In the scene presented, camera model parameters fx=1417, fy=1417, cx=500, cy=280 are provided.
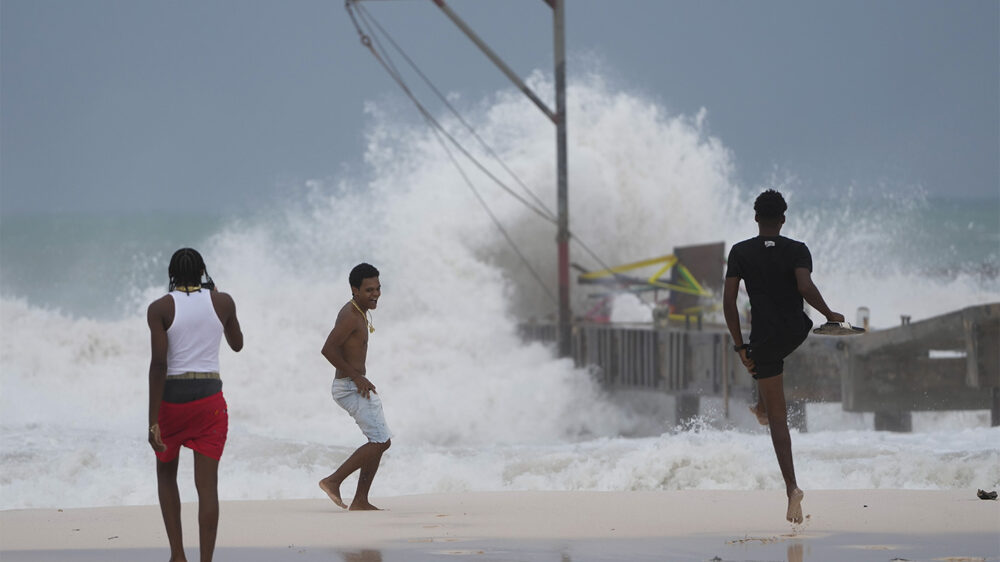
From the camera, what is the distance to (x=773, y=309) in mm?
7062

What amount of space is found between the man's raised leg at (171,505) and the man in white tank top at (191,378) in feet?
0.07

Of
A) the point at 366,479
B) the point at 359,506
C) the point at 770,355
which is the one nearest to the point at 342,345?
the point at 366,479

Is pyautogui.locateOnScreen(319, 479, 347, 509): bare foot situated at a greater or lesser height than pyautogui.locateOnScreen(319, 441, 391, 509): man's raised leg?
lesser

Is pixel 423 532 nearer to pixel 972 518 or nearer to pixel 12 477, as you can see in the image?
pixel 972 518

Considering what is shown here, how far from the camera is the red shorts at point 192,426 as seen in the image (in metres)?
6.20

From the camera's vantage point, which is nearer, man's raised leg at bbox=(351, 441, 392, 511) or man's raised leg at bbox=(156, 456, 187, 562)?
man's raised leg at bbox=(156, 456, 187, 562)

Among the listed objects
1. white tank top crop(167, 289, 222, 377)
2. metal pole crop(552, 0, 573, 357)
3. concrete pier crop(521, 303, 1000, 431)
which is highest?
metal pole crop(552, 0, 573, 357)

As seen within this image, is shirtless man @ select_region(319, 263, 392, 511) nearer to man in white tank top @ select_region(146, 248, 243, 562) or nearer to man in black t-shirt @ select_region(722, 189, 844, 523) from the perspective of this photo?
man in white tank top @ select_region(146, 248, 243, 562)

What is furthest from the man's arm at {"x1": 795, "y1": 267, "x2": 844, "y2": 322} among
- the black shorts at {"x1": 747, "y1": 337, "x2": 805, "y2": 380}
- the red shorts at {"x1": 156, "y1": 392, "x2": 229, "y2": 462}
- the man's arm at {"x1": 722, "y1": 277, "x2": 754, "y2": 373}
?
the red shorts at {"x1": 156, "y1": 392, "x2": 229, "y2": 462}

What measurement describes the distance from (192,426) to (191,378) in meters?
0.21

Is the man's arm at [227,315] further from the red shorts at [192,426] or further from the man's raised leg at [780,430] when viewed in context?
the man's raised leg at [780,430]

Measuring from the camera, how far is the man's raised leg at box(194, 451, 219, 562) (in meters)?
6.26

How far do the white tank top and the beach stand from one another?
1221 millimetres

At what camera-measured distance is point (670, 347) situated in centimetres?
2247
